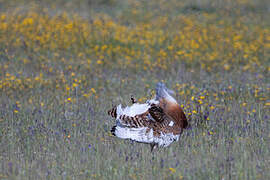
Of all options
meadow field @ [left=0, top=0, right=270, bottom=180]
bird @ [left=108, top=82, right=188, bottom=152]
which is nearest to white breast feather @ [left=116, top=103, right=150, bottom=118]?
bird @ [left=108, top=82, right=188, bottom=152]

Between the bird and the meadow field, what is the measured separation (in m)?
0.18

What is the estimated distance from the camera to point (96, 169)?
4383 millimetres

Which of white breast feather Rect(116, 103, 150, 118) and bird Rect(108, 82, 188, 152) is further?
white breast feather Rect(116, 103, 150, 118)

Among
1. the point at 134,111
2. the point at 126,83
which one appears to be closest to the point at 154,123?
the point at 134,111

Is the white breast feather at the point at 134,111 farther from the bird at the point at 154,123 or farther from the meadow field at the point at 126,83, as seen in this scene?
the meadow field at the point at 126,83

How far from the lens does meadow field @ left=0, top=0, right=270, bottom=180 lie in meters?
4.50

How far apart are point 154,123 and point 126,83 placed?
3.56 m

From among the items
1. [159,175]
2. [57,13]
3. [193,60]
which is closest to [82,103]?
[159,175]

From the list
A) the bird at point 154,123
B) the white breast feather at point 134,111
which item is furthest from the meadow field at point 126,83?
the white breast feather at point 134,111

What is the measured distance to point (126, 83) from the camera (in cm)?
829

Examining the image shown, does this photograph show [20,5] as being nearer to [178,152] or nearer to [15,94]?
[15,94]

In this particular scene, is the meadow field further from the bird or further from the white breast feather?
the white breast feather

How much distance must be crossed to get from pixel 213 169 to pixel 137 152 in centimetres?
92

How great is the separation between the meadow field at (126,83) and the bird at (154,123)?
182 mm
